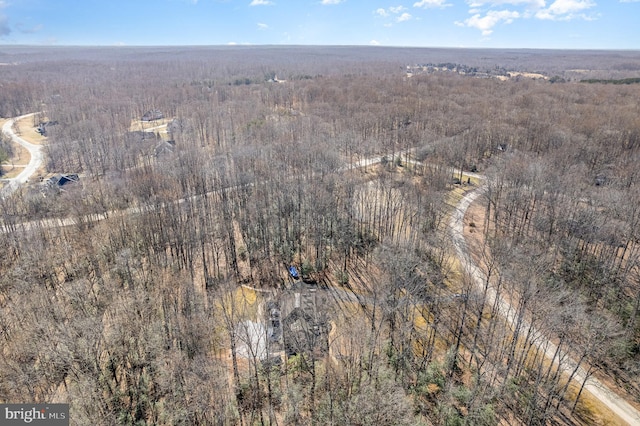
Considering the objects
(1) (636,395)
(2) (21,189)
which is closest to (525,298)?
(1) (636,395)

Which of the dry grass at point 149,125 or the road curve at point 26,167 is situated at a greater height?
the dry grass at point 149,125

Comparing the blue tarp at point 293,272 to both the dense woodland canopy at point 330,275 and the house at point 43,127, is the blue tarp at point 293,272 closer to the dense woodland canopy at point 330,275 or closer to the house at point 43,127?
the dense woodland canopy at point 330,275

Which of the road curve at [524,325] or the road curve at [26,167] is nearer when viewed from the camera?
the road curve at [524,325]

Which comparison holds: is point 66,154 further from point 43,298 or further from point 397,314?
point 397,314

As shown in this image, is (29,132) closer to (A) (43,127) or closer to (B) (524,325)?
(A) (43,127)

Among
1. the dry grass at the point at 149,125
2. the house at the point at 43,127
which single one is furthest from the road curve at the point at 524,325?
the house at the point at 43,127

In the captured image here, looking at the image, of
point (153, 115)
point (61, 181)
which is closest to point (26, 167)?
point (61, 181)
